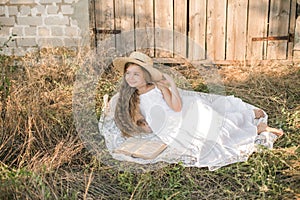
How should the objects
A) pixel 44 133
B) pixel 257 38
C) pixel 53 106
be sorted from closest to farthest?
pixel 44 133
pixel 53 106
pixel 257 38

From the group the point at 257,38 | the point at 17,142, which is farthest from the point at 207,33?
the point at 17,142

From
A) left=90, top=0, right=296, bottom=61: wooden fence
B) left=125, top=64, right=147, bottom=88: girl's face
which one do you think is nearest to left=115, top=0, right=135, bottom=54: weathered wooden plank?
left=90, top=0, right=296, bottom=61: wooden fence

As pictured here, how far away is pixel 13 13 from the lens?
5.70m

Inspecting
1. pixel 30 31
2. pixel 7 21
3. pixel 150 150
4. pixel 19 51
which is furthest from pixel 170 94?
pixel 7 21

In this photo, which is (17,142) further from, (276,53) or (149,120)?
(276,53)

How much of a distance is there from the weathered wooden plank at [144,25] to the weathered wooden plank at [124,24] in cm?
7

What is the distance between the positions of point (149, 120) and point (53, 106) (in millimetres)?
1025

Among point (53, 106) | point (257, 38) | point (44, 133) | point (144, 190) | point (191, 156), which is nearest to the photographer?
point (144, 190)

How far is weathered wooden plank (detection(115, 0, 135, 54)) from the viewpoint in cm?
555

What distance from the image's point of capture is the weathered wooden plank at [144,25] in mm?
5500

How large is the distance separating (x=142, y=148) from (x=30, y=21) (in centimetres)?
341

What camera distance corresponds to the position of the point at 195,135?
3150 millimetres

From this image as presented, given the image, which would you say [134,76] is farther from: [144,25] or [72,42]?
[72,42]

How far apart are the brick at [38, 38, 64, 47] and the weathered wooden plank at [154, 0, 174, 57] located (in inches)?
55.1
